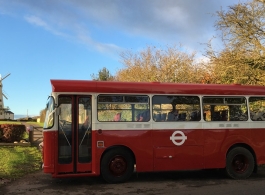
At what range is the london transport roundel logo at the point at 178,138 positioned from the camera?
902 centimetres

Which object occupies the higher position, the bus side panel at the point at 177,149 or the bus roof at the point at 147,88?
the bus roof at the point at 147,88

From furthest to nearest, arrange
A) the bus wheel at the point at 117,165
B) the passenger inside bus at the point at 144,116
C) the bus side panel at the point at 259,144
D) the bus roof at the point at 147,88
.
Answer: the bus side panel at the point at 259,144 < the passenger inside bus at the point at 144,116 < the bus wheel at the point at 117,165 < the bus roof at the point at 147,88

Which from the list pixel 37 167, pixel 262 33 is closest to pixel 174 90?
pixel 37 167

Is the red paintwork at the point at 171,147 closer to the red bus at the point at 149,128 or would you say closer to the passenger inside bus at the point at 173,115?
the red bus at the point at 149,128

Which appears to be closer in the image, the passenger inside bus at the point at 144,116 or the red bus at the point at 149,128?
the red bus at the point at 149,128

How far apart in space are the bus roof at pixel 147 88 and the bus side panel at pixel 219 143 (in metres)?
1.21

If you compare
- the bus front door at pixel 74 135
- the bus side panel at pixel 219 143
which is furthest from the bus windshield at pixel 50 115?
the bus side panel at pixel 219 143

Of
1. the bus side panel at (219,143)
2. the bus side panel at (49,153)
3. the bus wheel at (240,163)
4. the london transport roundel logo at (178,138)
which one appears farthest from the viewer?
the bus wheel at (240,163)

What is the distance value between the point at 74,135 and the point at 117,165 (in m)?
1.46

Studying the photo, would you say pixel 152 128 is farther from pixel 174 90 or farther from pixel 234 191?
pixel 234 191

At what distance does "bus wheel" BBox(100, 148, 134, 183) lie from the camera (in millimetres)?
8484

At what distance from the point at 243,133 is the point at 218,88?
1.60 m

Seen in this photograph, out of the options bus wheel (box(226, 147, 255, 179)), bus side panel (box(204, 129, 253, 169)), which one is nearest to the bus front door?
bus side panel (box(204, 129, 253, 169))

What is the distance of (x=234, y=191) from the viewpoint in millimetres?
7684
